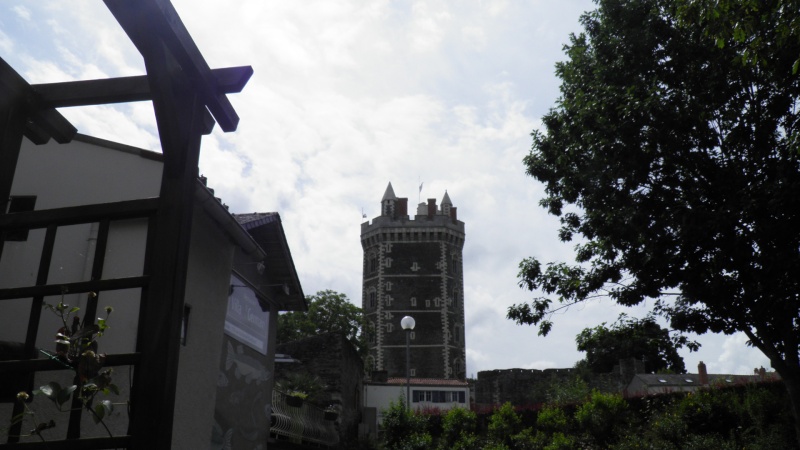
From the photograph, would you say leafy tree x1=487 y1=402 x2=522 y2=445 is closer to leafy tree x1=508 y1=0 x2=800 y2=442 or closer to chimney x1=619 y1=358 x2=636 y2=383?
leafy tree x1=508 y1=0 x2=800 y2=442

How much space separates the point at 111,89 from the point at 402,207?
6749 centimetres

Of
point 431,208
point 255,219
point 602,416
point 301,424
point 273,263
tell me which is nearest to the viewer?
point 255,219

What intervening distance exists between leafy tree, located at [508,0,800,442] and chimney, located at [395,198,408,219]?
183ft

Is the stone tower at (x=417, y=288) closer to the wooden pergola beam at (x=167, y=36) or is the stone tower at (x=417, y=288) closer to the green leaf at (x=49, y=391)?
the wooden pergola beam at (x=167, y=36)

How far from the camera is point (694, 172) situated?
14.3 m

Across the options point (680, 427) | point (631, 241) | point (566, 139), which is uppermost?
point (566, 139)

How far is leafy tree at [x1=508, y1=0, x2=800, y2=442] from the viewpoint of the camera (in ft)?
42.5

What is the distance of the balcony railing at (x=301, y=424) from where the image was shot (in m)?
17.7

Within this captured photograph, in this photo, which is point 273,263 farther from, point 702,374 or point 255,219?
point 702,374

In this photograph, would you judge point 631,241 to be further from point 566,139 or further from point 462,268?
point 462,268

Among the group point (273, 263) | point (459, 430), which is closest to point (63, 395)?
point (273, 263)

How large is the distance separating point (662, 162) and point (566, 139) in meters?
2.51

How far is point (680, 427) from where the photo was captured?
20.0m

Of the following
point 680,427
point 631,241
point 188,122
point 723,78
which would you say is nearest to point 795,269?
point 631,241
